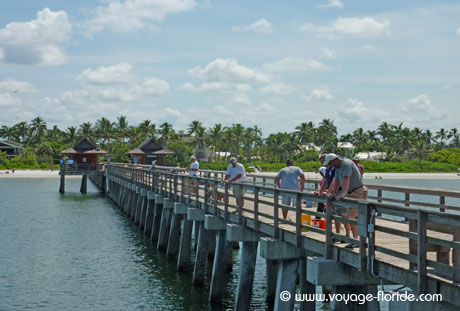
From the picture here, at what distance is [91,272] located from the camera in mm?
20203

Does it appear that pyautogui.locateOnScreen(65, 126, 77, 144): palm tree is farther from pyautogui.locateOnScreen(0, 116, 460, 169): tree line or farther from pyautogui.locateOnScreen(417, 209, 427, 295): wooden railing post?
pyautogui.locateOnScreen(417, 209, 427, 295): wooden railing post

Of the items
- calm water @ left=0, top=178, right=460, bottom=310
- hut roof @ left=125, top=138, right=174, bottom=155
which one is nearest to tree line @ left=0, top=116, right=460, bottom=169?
hut roof @ left=125, top=138, right=174, bottom=155

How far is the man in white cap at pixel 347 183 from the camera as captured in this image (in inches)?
330

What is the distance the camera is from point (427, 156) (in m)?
129

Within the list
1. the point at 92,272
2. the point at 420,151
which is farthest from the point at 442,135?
the point at 92,272

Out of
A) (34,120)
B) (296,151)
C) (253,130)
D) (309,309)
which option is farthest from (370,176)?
(309,309)

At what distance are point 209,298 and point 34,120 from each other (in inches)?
5672

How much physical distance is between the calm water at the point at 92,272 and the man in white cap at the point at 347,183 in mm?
7071

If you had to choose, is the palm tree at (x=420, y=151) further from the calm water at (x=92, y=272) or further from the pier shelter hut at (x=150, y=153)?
the calm water at (x=92, y=272)

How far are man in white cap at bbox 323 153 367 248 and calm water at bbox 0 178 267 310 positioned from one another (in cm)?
716

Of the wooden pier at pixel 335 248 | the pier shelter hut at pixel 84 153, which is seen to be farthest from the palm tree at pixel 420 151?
the wooden pier at pixel 335 248

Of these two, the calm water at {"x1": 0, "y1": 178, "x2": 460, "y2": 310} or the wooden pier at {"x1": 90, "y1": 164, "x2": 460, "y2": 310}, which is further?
the calm water at {"x1": 0, "y1": 178, "x2": 460, "y2": 310}

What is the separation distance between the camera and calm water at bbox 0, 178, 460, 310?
52.8 feet

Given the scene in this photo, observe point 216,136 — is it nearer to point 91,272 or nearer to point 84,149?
point 84,149
